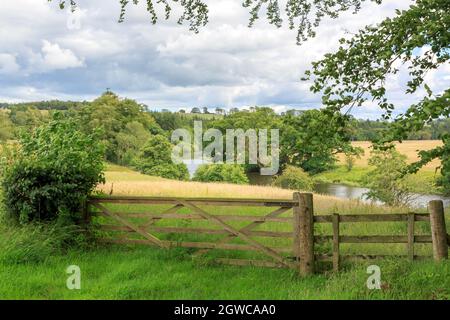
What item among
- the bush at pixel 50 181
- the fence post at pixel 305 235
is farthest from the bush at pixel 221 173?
the fence post at pixel 305 235

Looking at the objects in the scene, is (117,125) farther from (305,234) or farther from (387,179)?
(305,234)

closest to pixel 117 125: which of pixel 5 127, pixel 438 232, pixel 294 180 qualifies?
pixel 5 127

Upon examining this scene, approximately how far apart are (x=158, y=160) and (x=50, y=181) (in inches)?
2551

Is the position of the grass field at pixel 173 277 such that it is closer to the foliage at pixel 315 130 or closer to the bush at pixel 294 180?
the foliage at pixel 315 130

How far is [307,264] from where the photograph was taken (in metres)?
9.24

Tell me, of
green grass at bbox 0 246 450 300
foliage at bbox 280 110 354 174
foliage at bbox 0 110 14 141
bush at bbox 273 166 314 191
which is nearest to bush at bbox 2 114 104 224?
green grass at bbox 0 246 450 300

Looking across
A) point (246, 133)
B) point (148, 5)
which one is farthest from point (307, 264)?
point (246, 133)

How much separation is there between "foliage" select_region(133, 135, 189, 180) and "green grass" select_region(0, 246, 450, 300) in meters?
65.0

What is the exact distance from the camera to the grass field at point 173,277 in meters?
7.67

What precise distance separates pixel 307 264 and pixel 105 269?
12.9ft

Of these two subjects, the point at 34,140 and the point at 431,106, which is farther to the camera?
the point at 34,140

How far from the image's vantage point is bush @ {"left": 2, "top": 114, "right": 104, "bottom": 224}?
438 inches
